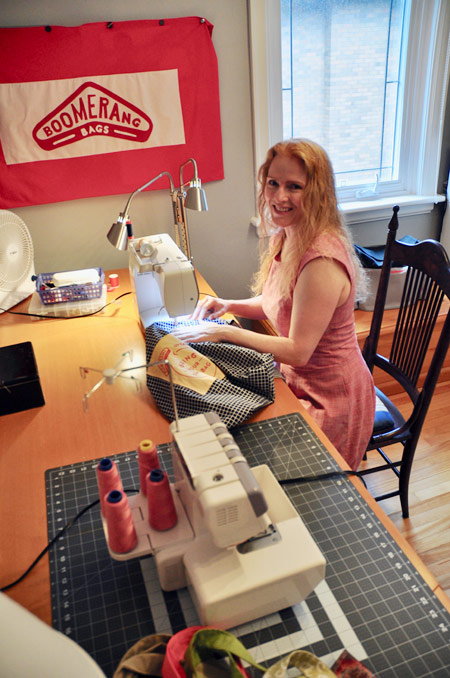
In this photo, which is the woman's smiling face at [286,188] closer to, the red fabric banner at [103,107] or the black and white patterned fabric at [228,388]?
the black and white patterned fabric at [228,388]

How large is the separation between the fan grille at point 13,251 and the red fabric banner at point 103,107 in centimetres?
27

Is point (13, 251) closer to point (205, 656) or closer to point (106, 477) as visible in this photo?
point (106, 477)

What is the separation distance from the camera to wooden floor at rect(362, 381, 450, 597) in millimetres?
1893

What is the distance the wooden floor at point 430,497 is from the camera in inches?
74.5

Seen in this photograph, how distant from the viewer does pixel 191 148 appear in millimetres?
2369

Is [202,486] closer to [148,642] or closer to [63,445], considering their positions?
[148,642]

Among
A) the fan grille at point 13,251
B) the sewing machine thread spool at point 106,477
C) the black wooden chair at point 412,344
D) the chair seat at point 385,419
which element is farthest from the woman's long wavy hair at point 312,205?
the fan grille at point 13,251

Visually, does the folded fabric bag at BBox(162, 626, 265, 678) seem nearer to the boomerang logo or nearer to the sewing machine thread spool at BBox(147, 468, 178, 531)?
the sewing machine thread spool at BBox(147, 468, 178, 531)

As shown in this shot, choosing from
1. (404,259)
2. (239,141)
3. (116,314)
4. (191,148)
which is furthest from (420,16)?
(116,314)

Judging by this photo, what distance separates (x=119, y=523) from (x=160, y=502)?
0.08m

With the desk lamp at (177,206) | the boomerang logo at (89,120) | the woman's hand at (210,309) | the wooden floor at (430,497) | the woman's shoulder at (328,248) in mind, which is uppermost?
the boomerang logo at (89,120)

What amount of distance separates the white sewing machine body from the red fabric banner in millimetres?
732

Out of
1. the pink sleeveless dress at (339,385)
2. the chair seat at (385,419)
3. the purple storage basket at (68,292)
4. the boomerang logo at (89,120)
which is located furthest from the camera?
the boomerang logo at (89,120)

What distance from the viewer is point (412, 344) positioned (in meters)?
1.81
